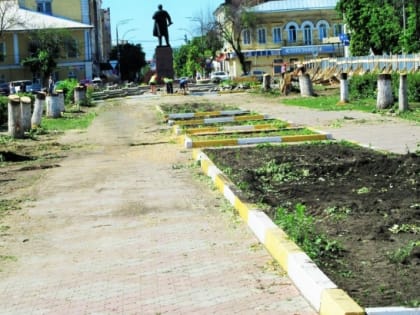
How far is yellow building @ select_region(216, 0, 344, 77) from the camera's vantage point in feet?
298

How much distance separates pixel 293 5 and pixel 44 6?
92.1ft

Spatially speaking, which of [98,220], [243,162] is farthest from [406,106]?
[98,220]

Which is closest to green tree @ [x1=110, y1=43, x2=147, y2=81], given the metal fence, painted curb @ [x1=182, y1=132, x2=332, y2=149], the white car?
the white car

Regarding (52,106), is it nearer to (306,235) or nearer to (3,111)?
(3,111)

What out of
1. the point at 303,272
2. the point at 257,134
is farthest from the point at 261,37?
the point at 303,272

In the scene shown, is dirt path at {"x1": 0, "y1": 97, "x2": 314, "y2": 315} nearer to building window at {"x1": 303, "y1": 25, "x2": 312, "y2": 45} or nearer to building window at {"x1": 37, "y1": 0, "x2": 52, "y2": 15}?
building window at {"x1": 37, "y1": 0, "x2": 52, "y2": 15}

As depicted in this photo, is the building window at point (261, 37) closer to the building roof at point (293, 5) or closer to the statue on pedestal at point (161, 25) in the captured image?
the building roof at point (293, 5)

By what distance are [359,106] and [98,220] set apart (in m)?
19.7

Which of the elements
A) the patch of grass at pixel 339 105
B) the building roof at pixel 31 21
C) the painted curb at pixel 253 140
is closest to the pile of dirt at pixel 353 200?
the painted curb at pixel 253 140

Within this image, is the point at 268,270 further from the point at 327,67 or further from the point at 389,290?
the point at 327,67

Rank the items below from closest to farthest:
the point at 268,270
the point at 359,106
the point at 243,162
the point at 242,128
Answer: the point at 268,270, the point at 243,162, the point at 242,128, the point at 359,106

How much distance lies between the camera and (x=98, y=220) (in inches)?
365

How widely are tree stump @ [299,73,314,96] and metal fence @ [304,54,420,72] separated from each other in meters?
4.31

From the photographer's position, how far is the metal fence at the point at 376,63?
37.8 m
